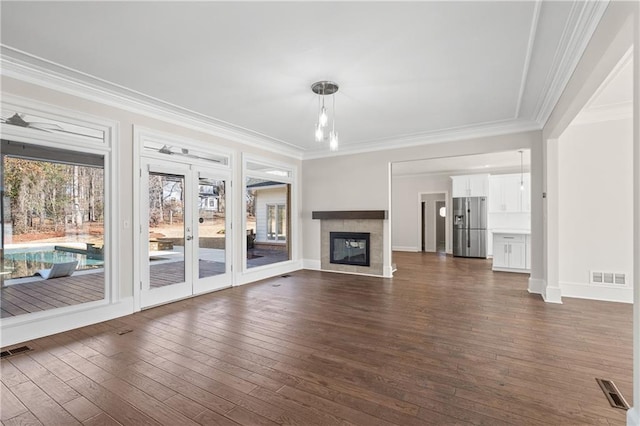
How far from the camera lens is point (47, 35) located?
8.50 ft

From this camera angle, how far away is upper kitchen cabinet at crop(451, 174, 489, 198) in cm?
891

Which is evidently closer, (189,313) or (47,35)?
(47,35)

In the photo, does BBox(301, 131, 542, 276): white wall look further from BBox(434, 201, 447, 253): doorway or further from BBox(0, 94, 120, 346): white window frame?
BBox(434, 201, 447, 253): doorway

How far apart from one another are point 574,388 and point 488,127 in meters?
4.24

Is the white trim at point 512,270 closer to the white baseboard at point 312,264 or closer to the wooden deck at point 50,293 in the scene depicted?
the white baseboard at point 312,264

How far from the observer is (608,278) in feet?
14.7

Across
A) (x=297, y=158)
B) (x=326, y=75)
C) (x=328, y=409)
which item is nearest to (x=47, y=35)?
(x=326, y=75)

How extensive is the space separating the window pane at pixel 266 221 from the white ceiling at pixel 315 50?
2.13 metres

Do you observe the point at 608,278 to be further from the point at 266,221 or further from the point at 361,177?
the point at 266,221

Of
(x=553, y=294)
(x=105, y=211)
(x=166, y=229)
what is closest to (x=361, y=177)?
(x=553, y=294)

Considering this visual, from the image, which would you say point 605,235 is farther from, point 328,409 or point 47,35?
point 47,35

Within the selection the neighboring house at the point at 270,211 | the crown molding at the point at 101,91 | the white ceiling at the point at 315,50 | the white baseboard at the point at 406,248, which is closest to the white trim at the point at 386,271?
the neighboring house at the point at 270,211

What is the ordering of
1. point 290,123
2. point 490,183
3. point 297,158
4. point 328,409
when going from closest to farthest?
point 328,409 < point 290,123 < point 297,158 < point 490,183

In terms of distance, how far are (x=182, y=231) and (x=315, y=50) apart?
11.2 ft
